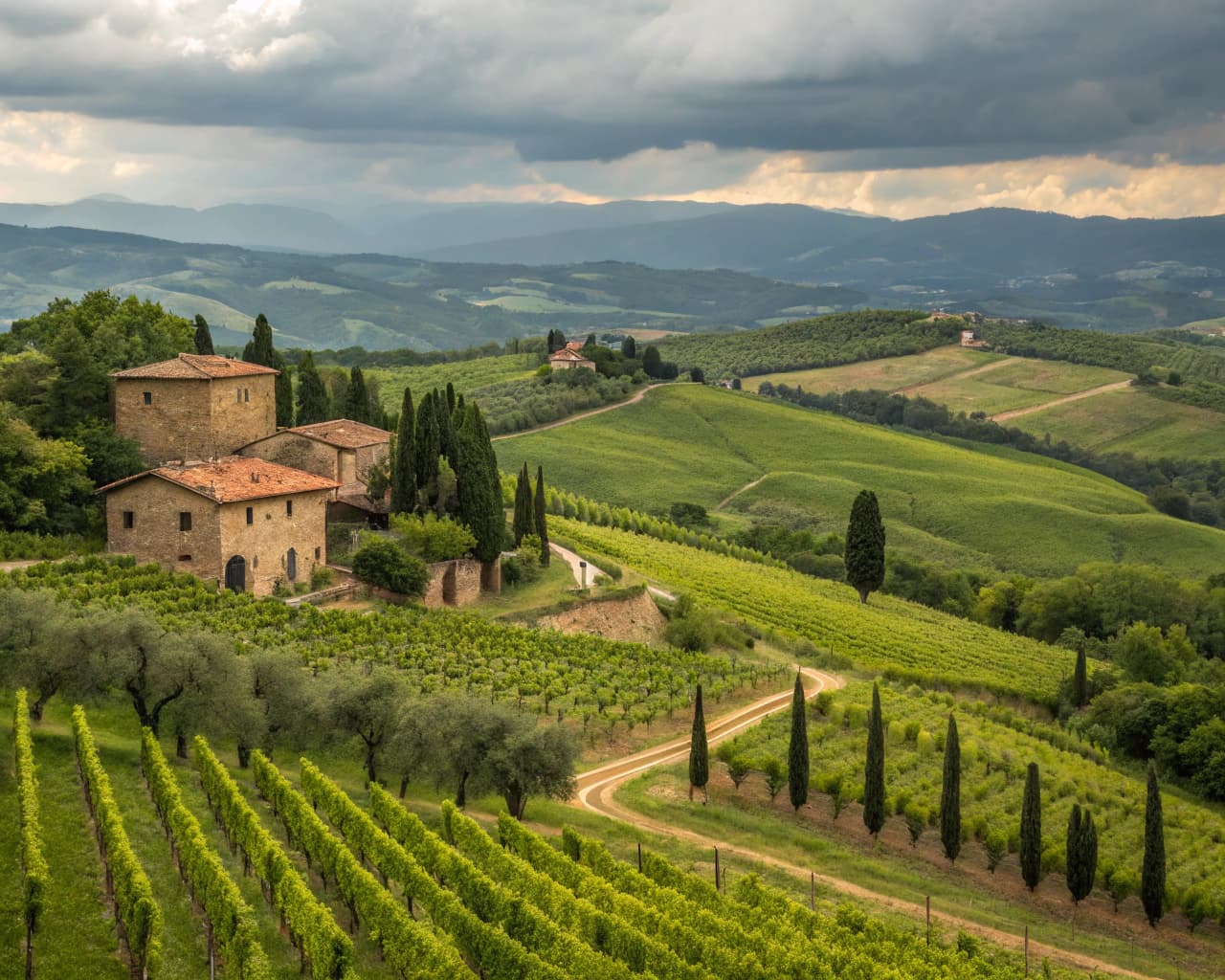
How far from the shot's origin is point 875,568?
71.2 m

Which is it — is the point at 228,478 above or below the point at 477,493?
above

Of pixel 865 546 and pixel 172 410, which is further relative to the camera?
pixel 865 546

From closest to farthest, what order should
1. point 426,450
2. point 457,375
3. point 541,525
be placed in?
point 426,450, point 541,525, point 457,375

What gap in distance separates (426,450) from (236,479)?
9.14 m

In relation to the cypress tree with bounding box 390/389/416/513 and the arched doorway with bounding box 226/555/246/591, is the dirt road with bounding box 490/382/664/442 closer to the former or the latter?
the cypress tree with bounding box 390/389/416/513

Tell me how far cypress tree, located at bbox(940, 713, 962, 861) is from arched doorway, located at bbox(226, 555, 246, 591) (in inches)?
A: 941

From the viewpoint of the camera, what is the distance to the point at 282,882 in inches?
950

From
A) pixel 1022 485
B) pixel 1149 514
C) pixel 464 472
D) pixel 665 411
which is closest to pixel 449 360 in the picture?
pixel 665 411

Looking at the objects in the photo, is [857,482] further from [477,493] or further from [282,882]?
[282,882]

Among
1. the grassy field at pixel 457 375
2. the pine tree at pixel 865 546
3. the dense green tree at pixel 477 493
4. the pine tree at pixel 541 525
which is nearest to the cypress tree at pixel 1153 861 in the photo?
the dense green tree at pixel 477 493

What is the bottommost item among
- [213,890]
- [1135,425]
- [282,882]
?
[1135,425]

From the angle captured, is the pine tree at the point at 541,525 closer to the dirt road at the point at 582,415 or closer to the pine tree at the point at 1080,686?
the pine tree at the point at 1080,686

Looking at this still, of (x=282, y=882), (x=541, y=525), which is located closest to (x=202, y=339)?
(x=541, y=525)

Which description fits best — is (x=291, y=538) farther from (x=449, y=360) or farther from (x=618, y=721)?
(x=449, y=360)
